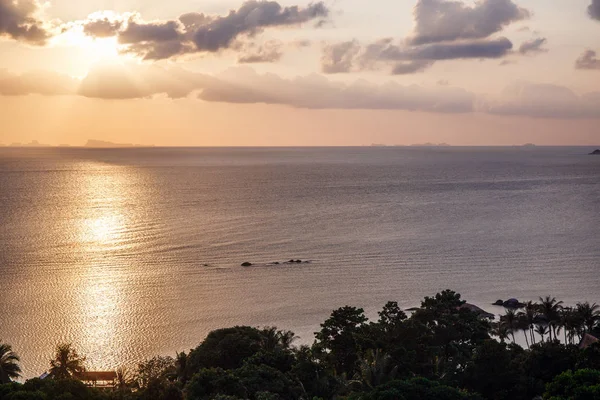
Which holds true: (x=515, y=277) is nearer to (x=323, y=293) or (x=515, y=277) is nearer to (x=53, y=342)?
(x=323, y=293)

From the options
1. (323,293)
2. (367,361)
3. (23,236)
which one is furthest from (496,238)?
(23,236)

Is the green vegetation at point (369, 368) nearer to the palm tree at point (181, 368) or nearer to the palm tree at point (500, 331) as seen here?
the palm tree at point (181, 368)

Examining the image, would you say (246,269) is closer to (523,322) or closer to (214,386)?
(523,322)

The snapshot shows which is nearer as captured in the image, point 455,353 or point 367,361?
point 367,361

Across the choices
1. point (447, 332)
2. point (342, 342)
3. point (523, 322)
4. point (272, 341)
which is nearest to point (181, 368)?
point (272, 341)

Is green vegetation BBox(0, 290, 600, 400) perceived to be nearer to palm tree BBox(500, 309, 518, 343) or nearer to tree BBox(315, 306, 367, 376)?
tree BBox(315, 306, 367, 376)

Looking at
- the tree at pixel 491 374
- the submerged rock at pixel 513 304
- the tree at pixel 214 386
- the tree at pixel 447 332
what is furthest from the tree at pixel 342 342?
the submerged rock at pixel 513 304
